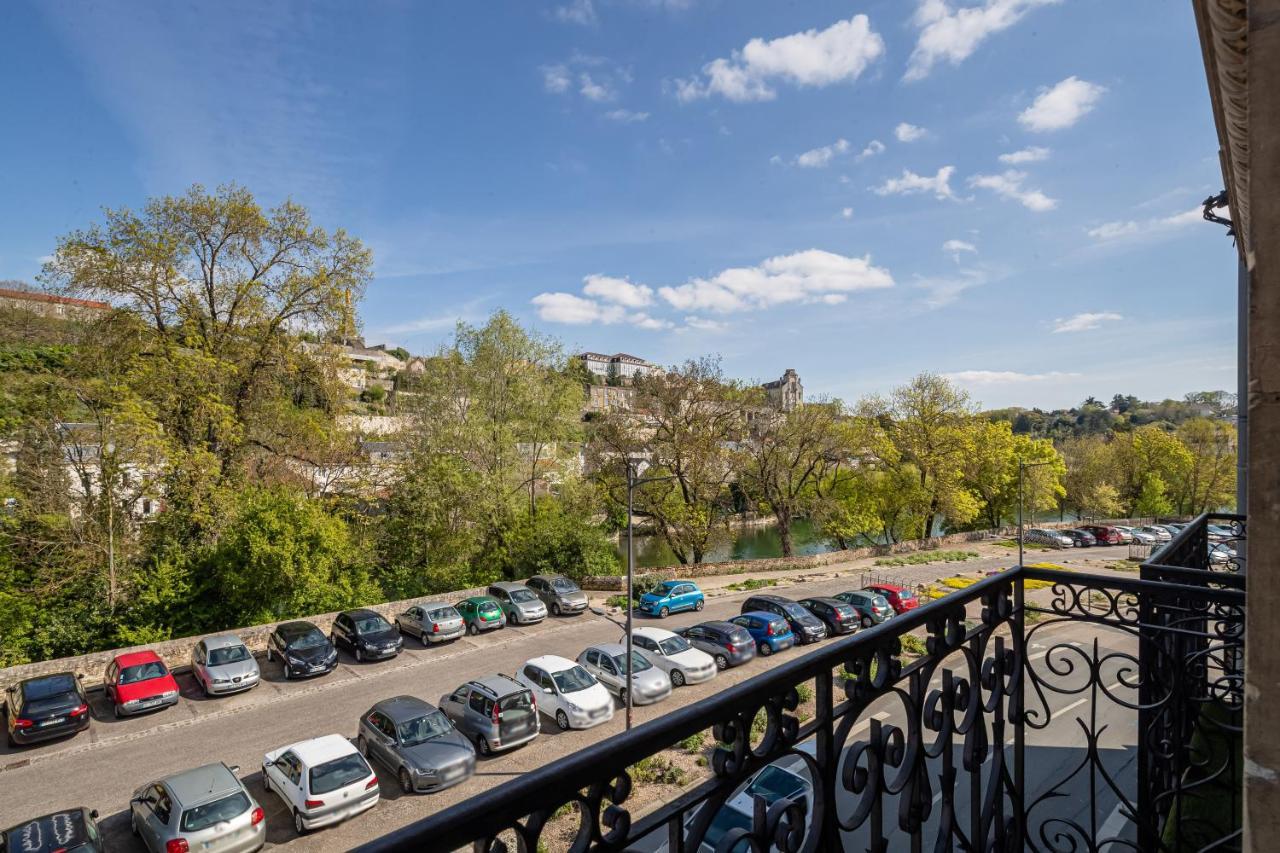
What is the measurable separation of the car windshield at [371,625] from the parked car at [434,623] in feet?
1.95

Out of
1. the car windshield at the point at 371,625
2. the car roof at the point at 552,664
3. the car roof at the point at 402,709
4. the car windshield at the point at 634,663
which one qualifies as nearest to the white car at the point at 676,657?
the car windshield at the point at 634,663

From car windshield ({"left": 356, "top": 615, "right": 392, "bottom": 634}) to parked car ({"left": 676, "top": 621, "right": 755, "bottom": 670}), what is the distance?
871 centimetres

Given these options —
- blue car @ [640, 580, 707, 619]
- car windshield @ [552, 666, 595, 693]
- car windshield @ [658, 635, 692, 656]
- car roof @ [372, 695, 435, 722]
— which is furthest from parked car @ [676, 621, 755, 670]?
car roof @ [372, 695, 435, 722]

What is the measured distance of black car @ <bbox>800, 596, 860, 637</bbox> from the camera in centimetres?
1895

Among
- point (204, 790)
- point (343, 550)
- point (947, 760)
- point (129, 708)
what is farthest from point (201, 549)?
→ point (947, 760)

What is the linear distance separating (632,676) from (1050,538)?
3288 cm

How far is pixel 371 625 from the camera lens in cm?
1783

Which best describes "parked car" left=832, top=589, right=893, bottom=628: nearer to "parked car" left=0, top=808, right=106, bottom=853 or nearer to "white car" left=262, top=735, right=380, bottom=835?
"white car" left=262, top=735, right=380, bottom=835

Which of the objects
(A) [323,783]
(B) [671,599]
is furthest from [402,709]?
(B) [671,599]

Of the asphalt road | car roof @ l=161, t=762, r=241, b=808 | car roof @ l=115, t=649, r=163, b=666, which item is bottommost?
the asphalt road

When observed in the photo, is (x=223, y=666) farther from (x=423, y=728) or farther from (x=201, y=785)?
(x=423, y=728)

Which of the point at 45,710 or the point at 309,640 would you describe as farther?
the point at 309,640

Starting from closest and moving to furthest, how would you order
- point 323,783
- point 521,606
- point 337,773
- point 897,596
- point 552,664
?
point 323,783
point 337,773
point 552,664
point 521,606
point 897,596

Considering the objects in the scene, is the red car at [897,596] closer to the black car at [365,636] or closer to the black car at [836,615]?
the black car at [836,615]
